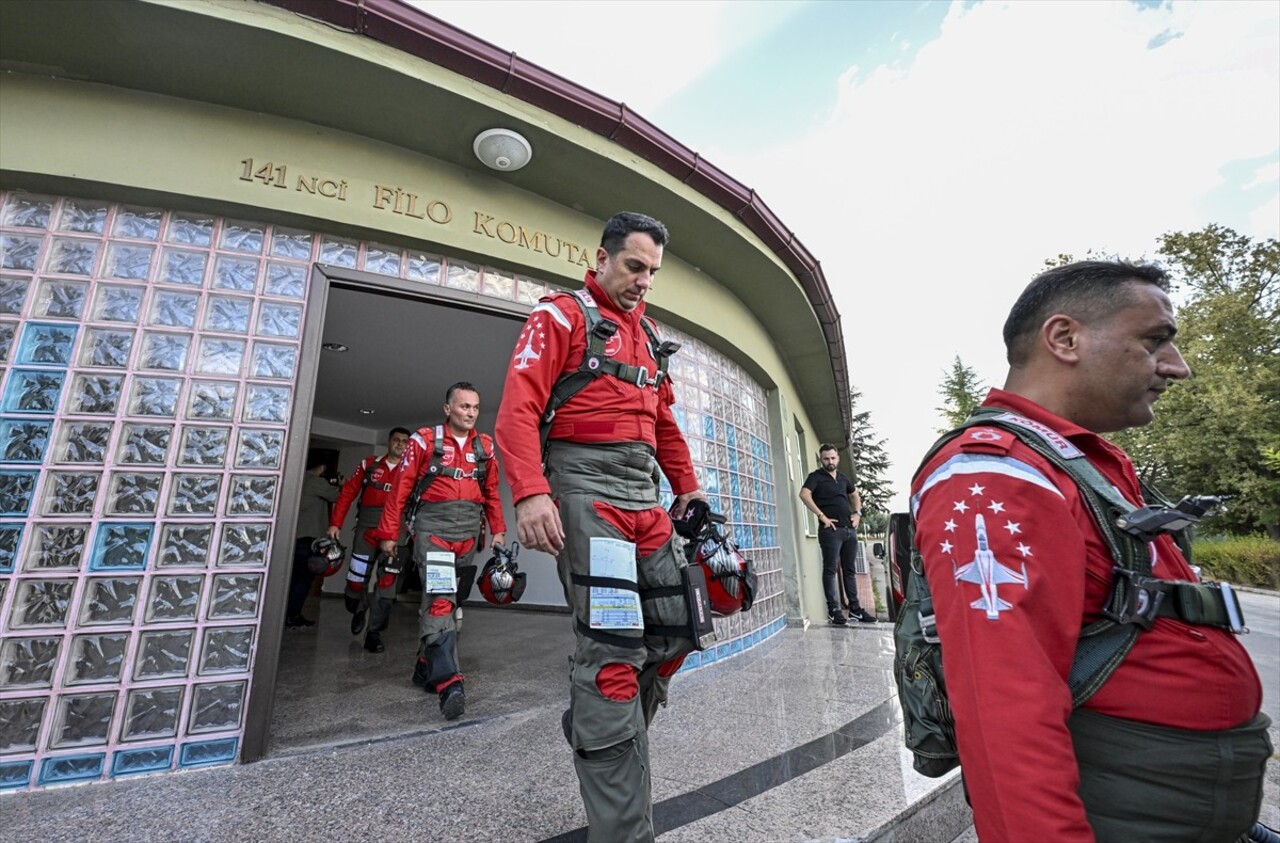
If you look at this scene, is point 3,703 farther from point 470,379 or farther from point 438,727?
point 470,379

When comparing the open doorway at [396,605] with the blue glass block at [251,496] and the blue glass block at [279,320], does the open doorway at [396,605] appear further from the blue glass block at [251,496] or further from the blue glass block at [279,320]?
the blue glass block at [251,496]

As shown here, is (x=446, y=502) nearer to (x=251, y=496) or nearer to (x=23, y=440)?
(x=251, y=496)

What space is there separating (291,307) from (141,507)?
50.7 inches

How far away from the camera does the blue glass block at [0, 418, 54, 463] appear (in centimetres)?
259

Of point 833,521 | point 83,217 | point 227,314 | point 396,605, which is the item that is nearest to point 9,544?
point 227,314

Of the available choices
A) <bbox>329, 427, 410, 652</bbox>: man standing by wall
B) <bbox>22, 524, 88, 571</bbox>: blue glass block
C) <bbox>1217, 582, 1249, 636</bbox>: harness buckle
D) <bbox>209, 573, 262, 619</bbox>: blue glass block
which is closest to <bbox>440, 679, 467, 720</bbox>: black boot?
<bbox>209, 573, 262, 619</bbox>: blue glass block

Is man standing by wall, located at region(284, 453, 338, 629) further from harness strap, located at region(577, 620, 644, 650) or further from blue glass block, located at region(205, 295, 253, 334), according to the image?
harness strap, located at region(577, 620, 644, 650)

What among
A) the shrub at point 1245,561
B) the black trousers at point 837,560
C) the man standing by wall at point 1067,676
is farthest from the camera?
the shrub at point 1245,561

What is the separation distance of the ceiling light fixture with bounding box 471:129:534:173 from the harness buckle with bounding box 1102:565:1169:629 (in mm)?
3883

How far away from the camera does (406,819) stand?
192 cm

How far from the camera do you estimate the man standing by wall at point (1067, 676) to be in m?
0.75

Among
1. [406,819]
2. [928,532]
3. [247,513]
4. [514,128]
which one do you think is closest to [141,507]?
[247,513]

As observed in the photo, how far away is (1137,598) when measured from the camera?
0.86 metres

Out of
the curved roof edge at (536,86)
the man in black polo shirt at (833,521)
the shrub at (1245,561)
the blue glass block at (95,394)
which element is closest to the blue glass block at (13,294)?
the blue glass block at (95,394)
